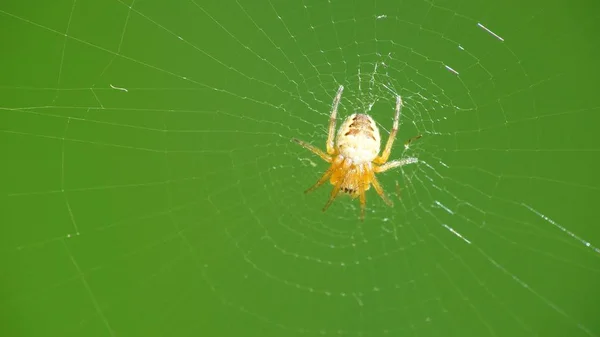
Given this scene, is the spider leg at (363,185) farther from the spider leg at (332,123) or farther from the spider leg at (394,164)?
the spider leg at (332,123)

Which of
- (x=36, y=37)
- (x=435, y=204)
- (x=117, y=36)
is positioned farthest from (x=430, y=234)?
(x=36, y=37)

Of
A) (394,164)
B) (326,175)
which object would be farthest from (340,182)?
(394,164)

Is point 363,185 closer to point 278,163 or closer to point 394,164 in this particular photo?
point 394,164

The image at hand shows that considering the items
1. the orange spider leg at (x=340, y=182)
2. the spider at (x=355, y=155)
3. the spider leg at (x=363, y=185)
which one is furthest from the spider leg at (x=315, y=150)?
the spider leg at (x=363, y=185)

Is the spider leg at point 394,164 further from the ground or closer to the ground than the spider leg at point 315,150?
further from the ground

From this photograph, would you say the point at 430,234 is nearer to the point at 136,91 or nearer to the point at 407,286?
the point at 407,286

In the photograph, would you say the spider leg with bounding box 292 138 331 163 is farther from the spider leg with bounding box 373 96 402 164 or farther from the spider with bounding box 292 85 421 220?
the spider leg with bounding box 373 96 402 164

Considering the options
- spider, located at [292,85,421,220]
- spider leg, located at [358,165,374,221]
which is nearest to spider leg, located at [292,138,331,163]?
spider, located at [292,85,421,220]
